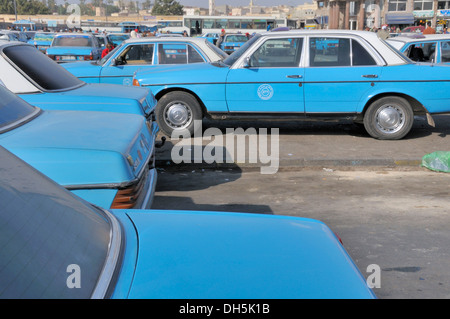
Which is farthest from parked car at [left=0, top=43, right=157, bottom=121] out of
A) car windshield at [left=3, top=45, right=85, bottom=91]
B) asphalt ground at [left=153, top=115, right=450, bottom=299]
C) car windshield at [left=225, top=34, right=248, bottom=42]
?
car windshield at [left=225, top=34, right=248, bottom=42]

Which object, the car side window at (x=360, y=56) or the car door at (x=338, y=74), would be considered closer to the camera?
the car door at (x=338, y=74)

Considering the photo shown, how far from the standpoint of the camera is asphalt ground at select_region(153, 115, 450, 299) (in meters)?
4.39

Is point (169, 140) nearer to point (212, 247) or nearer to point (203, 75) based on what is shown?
point (203, 75)

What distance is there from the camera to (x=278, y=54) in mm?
9039

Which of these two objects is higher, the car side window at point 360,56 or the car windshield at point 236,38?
the car windshield at point 236,38

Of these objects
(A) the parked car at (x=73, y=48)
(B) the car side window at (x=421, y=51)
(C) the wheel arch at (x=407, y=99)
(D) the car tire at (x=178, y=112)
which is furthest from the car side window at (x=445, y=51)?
(A) the parked car at (x=73, y=48)

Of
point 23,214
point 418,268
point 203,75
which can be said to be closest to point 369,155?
point 203,75

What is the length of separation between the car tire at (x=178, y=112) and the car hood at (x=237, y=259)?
6610 millimetres

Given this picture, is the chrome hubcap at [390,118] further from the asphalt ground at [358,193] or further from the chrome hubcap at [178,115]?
the chrome hubcap at [178,115]

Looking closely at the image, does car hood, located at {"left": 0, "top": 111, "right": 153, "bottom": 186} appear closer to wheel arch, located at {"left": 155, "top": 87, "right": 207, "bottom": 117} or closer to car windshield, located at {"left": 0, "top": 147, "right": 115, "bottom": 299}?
car windshield, located at {"left": 0, "top": 147, "right": 115, "bottom": 299}

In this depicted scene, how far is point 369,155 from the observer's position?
8.05 m

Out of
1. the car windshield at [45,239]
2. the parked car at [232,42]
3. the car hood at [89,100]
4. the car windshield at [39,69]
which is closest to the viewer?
the car windshield at [45,239]

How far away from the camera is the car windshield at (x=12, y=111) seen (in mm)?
4051

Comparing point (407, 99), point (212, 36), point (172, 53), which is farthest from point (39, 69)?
point (212, 36)
